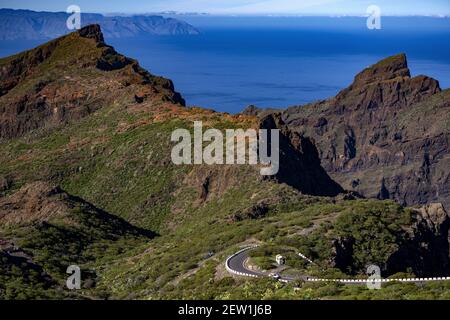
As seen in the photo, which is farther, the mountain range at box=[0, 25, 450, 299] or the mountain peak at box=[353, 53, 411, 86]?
the mountain peak at box=[353, 53, 411, 86]

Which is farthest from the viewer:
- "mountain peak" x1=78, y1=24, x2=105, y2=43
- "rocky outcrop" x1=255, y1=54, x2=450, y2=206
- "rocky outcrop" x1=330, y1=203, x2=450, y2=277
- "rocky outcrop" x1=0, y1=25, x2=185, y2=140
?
"rocky outcrop" x1=255, y1=54, x2=450, y2=206

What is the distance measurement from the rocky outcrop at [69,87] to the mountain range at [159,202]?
8.8 inches

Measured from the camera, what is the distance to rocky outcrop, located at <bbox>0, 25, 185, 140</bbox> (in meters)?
111

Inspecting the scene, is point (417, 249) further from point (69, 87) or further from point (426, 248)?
point (69, 87)

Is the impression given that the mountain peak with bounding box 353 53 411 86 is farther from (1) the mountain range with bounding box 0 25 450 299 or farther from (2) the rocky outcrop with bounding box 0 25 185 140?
(2) the rocky outcrop with bounding box 0 25 185 140

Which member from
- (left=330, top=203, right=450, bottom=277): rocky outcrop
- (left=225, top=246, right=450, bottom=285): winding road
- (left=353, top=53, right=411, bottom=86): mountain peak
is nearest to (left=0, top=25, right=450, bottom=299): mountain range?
(left=330, top=203, right=450, bottom=277): rocky outcrop

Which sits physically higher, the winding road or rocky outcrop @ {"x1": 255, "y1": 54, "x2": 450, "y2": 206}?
the winding road

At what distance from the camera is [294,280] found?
141ft

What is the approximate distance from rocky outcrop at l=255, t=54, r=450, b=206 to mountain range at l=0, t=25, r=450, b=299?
0.65 metres

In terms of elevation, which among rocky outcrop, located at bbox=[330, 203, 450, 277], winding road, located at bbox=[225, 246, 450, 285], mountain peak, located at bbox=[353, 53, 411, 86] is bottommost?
mountain peak, located at bbox=[353, 53, 411, 86]

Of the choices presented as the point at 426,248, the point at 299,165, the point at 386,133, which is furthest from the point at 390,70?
the point at 426,248

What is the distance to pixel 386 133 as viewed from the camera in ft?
589

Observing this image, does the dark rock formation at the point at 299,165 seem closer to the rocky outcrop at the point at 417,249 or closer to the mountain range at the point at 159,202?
the mountain range at the point at 159,202

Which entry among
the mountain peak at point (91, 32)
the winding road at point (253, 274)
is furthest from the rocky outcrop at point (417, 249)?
the mountain peak at point (91, 32)
